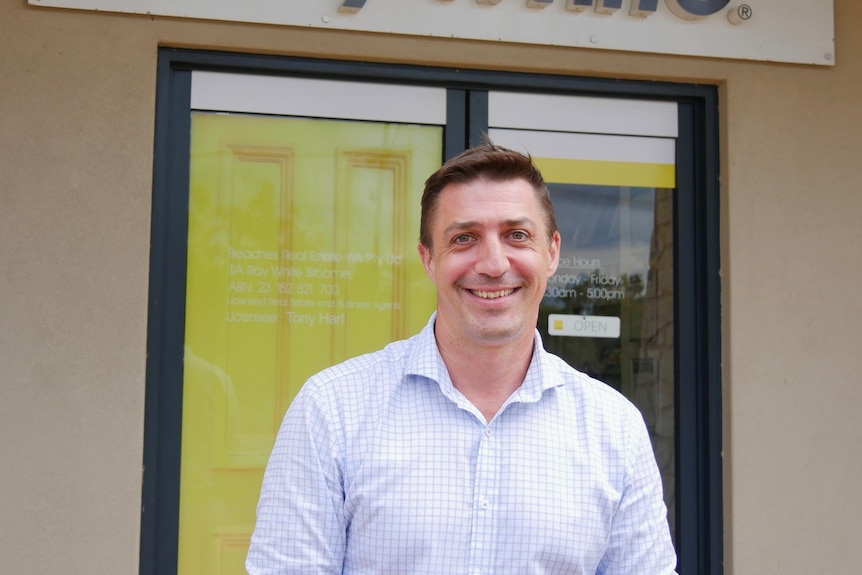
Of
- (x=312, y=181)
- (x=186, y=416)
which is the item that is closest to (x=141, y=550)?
(x=186, y=416)

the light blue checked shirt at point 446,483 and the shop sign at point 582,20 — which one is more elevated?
the shop sign at point 582,20

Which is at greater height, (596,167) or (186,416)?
(596,167)

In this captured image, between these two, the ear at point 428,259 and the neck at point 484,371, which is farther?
the ear at point 428,259

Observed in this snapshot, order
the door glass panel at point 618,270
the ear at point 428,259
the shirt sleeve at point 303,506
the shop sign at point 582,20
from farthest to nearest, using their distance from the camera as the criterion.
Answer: the door glass panel at point 618,270 → the shop sign at point 582,20 → the ear at point 428,259 → the shirt sleeve at point 303,506

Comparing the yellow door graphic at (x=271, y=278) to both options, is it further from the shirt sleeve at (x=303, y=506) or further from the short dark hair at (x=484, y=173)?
the shirt sleeve at (x=303, y=506)

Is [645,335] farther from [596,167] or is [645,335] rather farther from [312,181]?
[312,181]

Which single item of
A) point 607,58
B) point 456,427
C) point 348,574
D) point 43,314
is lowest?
point 348,574

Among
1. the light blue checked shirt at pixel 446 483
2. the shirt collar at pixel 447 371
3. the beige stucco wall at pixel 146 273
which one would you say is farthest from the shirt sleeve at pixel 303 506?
the beige stucco wall at pixel 146 273

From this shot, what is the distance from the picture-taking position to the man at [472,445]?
197 cm

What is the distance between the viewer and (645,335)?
182 inches

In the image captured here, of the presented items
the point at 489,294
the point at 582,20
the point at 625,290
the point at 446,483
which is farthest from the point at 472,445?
the point at 582,20

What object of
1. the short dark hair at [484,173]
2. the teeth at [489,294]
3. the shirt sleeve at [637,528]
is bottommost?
the shirt sleeve at [637,528]

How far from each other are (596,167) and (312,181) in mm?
1281

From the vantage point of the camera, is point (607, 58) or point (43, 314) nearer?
point (43, 314)
